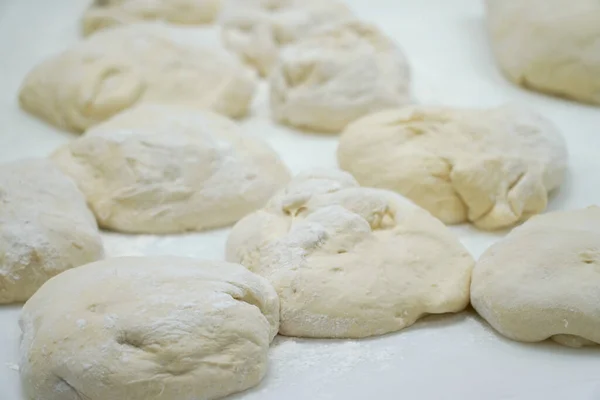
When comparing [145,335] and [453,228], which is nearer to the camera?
[145,335]

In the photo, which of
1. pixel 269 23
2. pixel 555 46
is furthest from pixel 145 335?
pixel 269 23

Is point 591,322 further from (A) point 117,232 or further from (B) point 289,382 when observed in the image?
(A) point 117,232

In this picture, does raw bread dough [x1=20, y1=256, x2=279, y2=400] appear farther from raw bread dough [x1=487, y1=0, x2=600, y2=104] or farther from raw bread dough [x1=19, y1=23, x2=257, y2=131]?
raw bread dough [x1=487, y1=0, x2=600, y2=104]

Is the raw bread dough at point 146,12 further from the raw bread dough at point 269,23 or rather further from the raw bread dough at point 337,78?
the raw bread dough at point 337,78

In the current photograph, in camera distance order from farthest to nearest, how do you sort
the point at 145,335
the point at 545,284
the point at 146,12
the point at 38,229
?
1. the point at 146,12
2. the point at 38,229
3. the point at 545,284
4. the point at 145,335

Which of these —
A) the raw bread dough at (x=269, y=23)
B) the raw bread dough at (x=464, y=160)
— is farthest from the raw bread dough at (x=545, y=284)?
the raw bread dough at (x=269, y=23)

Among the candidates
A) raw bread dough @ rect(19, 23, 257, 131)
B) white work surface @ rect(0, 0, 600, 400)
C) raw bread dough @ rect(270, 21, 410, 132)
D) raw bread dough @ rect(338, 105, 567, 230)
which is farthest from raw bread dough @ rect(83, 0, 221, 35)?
raw bread dough @ rect(338, 105, 567, 230)

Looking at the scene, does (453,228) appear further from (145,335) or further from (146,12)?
(146,12)
